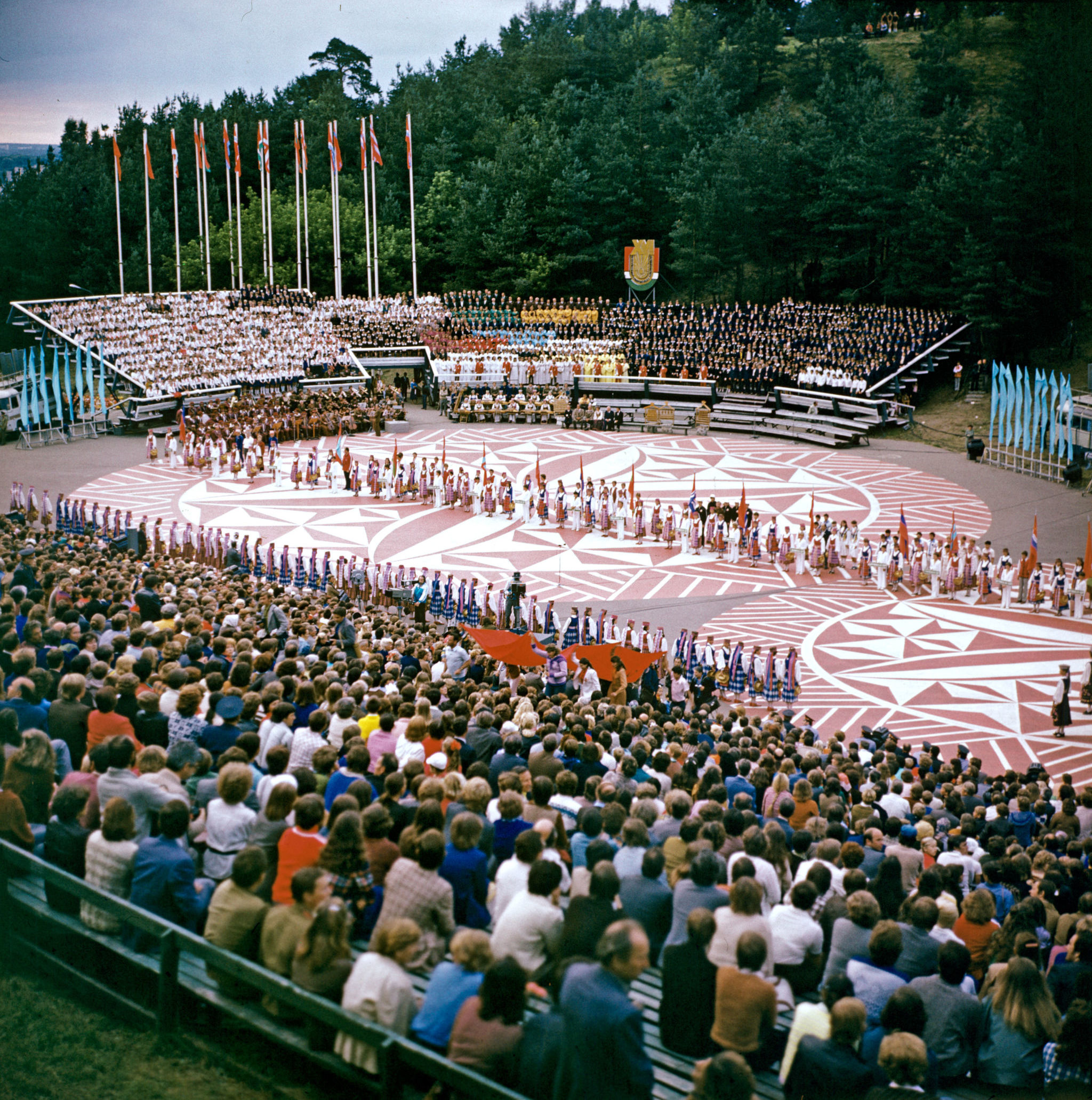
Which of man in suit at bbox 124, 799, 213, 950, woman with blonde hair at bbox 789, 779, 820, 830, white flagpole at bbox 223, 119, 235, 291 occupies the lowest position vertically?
woman with blonde hair at bbox 789, 779, 820, 830

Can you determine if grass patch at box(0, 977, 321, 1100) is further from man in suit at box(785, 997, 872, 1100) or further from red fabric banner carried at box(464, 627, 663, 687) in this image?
red fabric banner carried at box(464, 627, 663, 687)

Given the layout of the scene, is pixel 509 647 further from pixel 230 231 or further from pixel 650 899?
pixel 230 231

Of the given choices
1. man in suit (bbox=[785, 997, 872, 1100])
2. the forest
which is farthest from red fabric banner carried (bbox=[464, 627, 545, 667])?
the forest

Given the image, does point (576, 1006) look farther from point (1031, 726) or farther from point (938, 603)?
point (938, 603)

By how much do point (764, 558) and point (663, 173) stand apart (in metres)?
47.0

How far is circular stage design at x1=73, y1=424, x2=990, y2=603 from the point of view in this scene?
89.0 feet

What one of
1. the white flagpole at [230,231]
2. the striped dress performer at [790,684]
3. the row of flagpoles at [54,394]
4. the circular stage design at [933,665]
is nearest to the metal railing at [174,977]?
the circular stage design at [933,665]

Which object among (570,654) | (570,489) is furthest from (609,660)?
(570,489)

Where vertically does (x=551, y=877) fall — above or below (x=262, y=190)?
below

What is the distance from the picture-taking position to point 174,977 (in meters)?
5.79

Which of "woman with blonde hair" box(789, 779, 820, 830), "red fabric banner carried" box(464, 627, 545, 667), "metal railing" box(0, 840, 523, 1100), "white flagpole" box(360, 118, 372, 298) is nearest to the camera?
"metal railing" box(0, 840, 523, 1100)

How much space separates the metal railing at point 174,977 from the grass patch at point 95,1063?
0.13 metres

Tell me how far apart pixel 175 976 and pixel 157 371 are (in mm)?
44054

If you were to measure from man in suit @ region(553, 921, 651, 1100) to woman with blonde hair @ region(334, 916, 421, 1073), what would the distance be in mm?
A: 805
